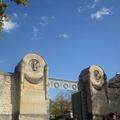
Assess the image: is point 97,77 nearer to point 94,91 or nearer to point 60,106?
point 94,91

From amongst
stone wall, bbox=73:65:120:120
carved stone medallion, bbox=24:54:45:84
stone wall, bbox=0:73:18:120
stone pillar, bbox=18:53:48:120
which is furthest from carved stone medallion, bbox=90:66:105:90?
stone wall, bbox=0:73:18:120

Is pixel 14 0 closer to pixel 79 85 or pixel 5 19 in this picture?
pixel 5 19

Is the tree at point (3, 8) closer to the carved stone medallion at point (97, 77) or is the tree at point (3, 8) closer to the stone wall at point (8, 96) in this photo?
the stone wall at point (8, 96)

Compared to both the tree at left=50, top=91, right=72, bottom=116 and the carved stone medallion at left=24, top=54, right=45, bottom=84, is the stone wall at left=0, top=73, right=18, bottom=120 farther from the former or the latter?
the tree at left=50, top=91, right=72, bottom=116

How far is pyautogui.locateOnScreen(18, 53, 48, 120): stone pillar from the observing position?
81.9 feet

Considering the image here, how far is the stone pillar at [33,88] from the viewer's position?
2497 cm

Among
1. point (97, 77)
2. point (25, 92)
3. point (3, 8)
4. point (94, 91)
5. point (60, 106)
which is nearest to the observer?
point (3, 8)

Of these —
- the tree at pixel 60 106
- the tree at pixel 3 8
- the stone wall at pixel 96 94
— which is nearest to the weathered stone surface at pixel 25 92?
the stone wall at pixel 96 94

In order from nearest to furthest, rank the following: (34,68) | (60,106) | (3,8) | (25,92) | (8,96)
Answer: (3,8) → (8,96) → (25,92) → (34,68) → (60,106)

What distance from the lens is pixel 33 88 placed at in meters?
25.9

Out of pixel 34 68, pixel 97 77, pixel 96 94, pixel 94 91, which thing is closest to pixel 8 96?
pixel 34 68

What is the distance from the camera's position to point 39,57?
27.2 metres

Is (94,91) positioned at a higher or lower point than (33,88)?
higher

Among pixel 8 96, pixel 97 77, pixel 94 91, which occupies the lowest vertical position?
pixel 8 96
